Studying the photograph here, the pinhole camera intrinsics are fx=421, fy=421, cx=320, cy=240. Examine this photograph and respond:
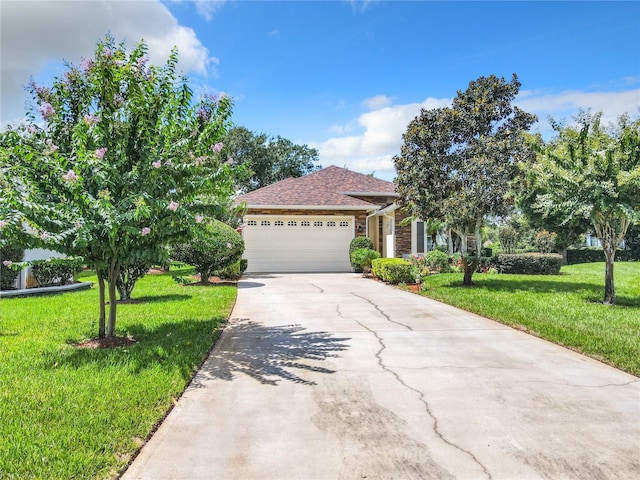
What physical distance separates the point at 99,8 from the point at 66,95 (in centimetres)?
400

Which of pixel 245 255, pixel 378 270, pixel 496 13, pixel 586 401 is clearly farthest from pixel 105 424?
pixel 245 255

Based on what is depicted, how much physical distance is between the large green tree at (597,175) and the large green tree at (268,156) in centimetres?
2730

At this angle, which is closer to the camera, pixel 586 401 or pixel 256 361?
pixel 586 401

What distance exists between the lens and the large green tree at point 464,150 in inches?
445

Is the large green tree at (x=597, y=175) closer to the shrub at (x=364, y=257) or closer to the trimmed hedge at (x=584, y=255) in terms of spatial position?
the shrub at (x=364, y=257)

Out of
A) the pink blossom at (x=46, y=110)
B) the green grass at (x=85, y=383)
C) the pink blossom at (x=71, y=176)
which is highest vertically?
the pink blossom at (x=46, y=110)

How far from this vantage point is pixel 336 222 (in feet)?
65.4

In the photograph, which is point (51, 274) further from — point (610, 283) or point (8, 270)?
point (610, 283)

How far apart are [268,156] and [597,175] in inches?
1155

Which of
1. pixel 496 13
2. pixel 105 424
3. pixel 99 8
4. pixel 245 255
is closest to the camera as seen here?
pixel 105 424

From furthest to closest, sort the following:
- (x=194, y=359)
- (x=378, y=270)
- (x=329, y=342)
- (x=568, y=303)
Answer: (x=378, y=270) → (x=568, y=303) → (x=329, y=342) → (x=194, y=359)

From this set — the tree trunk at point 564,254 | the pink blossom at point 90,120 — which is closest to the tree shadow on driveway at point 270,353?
the pink blossom at point 90,120

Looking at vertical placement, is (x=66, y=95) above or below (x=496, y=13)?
below

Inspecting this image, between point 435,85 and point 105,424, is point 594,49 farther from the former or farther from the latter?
point 105,424
